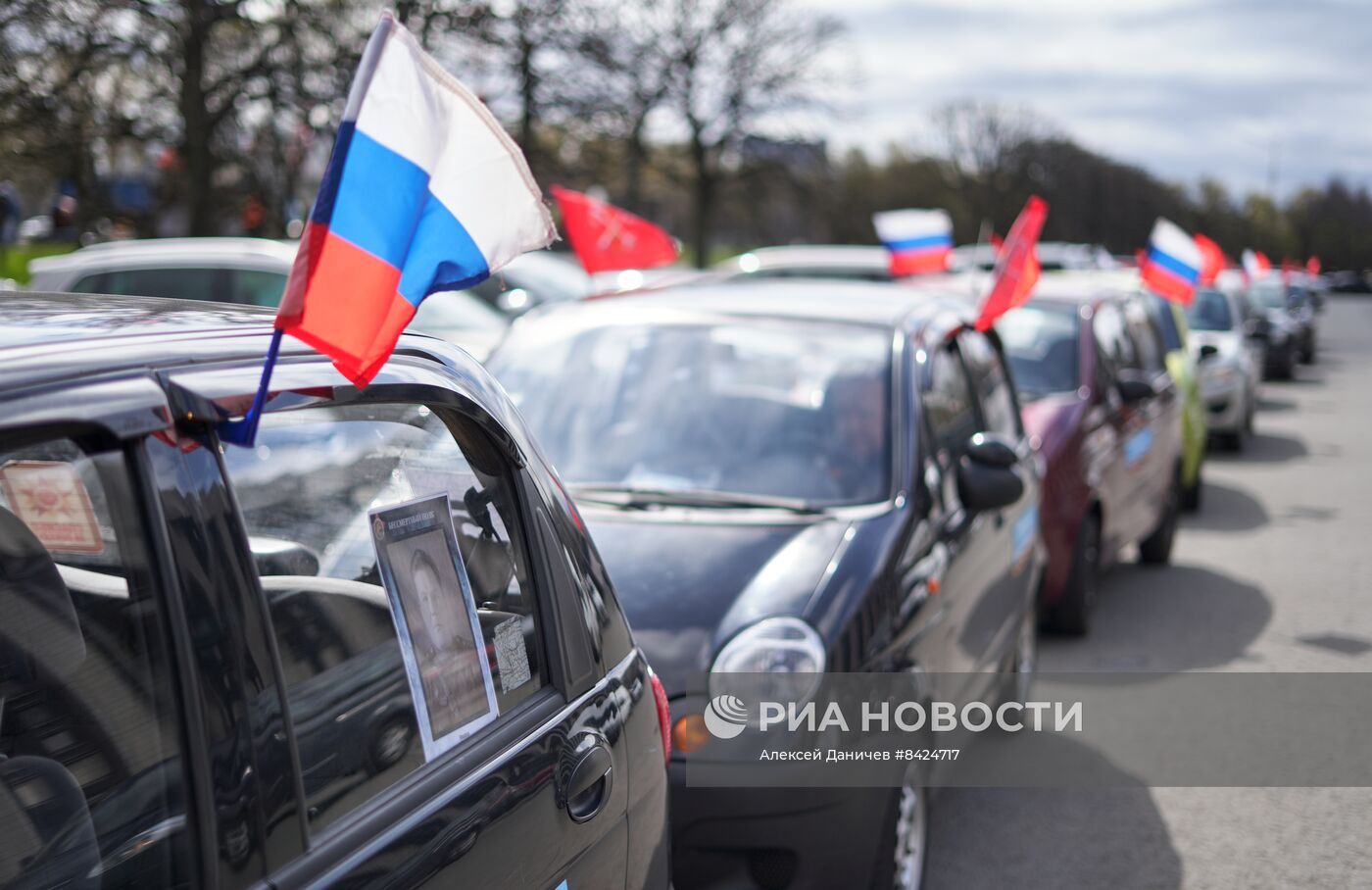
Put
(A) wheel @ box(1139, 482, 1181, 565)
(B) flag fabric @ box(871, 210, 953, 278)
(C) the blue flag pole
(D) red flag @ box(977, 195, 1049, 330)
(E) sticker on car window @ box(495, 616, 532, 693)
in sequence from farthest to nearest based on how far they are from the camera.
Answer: (B) flag fabric @ box(871, 210, 953, 278) < (A) wheel @ box(1139, 482, 1181, 565) < (D) red flag @ box(977, 195, 1049, 330) < (E) sticker on car window @ box(495, 616, 532, 693) < (C) the blue flag pole

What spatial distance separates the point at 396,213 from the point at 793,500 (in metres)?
2.62

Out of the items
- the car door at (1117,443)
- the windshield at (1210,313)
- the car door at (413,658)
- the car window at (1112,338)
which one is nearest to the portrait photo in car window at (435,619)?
the car door at (413,658)

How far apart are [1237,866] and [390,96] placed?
3.82 metres

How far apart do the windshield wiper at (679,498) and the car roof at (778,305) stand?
34.9 inches

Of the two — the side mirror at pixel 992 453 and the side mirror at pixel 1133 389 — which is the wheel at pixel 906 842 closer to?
the side mirror at pixel 992 453

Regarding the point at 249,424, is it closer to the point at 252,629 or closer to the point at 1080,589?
the point at 252,629

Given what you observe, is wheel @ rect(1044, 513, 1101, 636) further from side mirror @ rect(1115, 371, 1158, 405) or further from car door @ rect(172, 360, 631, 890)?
car door @ rect(172, 360, 631, 890)

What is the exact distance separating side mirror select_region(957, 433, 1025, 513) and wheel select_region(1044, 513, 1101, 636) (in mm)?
2515

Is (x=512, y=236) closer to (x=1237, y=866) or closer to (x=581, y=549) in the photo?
(x=581, y=549)

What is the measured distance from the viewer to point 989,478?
4.56 m

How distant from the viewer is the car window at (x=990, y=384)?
218 inches

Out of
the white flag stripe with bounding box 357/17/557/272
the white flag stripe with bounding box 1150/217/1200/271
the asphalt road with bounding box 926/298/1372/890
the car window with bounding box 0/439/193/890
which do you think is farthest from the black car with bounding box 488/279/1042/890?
the white flag stripe with bounding box 1150/217/1200/271

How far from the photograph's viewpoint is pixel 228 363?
1.69 m

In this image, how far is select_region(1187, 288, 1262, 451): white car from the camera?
15.5 metres
